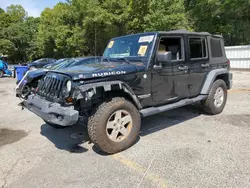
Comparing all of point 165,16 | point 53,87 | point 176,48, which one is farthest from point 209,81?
point 165,16

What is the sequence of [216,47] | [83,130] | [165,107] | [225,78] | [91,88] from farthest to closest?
Answer: [225,78] < [216,47] < [83,130] < [165,107] < [91,88]

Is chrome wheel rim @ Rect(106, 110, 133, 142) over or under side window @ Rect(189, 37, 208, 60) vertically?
under

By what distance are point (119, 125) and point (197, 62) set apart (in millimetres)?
2460

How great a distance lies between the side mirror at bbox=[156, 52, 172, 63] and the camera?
3880 mm

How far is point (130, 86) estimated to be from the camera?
3.75m

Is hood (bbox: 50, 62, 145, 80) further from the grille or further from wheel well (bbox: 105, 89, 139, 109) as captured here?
wheel well (bbox: 105, 89, 139, 109)

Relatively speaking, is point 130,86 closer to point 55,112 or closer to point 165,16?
point 55,112

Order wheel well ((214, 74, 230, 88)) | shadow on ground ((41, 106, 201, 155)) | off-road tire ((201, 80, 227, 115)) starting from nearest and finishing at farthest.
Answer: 1. shadow on ground ((41, 106, 201, 155))
2. off-road tire ((201, 80, 227, 115))
3. wheel well ((214, 74, 230, 88))

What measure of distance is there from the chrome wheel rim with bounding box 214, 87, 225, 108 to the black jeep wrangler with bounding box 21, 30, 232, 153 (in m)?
0.05

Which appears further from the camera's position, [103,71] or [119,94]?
[119,94]

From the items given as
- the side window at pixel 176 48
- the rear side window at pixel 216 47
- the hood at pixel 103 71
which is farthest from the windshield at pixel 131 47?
the rear side window at pixel 216 47

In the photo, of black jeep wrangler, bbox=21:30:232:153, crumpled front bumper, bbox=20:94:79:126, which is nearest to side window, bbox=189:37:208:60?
black jeep wrangler, bbox=21:30:232:153

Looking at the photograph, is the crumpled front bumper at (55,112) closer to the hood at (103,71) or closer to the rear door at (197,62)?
the hood at (103,71)

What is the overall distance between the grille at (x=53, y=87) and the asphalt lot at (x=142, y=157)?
931mm
